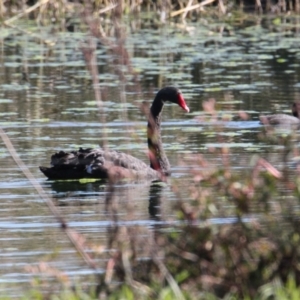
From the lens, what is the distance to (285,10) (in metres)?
33.4

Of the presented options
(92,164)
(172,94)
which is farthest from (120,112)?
(92,164)

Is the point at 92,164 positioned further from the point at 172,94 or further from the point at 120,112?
the point at 120,112

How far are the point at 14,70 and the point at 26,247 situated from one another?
43.3ft

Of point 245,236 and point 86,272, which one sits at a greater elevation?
point 245,236

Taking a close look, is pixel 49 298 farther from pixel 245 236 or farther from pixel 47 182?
pixel 47 182

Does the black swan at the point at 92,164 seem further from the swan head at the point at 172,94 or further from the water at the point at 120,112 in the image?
the swan head at the point at 172,94

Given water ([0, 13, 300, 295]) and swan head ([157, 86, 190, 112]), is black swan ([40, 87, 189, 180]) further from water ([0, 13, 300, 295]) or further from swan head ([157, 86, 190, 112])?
swan head ([157, 86, 190, 112])

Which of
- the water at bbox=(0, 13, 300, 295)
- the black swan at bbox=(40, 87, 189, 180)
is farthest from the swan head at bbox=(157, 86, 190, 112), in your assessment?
the black swan at bbox=(40, 87, 189, 180)

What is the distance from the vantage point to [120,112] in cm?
1598

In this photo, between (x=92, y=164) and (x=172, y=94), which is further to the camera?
(x=172, y=94)

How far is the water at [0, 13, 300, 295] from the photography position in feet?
27.3

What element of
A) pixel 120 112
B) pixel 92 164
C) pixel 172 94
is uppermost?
pixel 172 94

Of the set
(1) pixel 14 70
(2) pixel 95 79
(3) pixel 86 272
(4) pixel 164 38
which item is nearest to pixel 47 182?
(3) pixel 86 272

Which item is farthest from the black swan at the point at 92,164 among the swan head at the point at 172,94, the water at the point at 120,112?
the swan head at the point at 172,94
